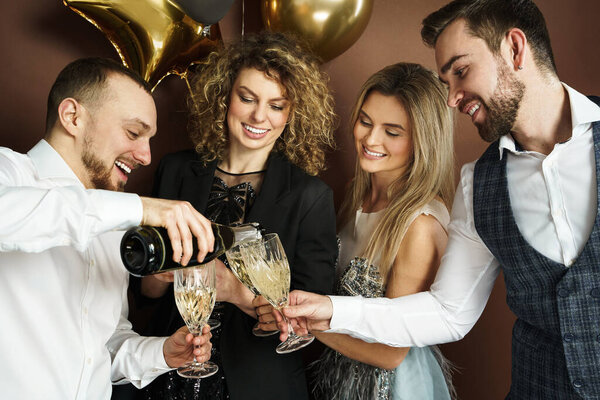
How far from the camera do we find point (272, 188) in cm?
194

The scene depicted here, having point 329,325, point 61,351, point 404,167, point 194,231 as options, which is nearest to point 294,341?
point 329,325

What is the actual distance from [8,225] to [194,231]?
0.35m

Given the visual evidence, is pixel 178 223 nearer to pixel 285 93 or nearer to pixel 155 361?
pixel 155 361

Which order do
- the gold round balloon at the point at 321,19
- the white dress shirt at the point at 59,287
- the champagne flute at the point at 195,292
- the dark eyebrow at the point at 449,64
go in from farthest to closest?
the gold round balloon at the point at 321,19, the dark eyebrow at the point at 449,64, the champagne flute at the point at 195,292, the white dress shirt at the point at 59,287

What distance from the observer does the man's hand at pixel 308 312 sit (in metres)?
1.53

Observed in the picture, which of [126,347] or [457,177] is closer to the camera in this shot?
[126,347]

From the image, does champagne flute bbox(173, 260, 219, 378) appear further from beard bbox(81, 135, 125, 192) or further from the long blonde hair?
the long blonde hair

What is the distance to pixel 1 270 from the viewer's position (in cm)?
126

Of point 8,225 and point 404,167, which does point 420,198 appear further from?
point 8,225

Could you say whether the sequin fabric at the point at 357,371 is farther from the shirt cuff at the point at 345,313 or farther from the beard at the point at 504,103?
the beard at the point at 504,103

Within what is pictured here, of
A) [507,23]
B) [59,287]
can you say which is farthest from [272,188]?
[507,23]

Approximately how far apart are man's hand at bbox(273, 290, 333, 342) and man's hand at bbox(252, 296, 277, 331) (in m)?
0.06

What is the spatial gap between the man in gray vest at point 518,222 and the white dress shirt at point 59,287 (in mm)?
499

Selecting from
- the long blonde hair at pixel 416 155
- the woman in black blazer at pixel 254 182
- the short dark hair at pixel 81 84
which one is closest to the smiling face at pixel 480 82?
the long blonde hair at pixel 416 155
